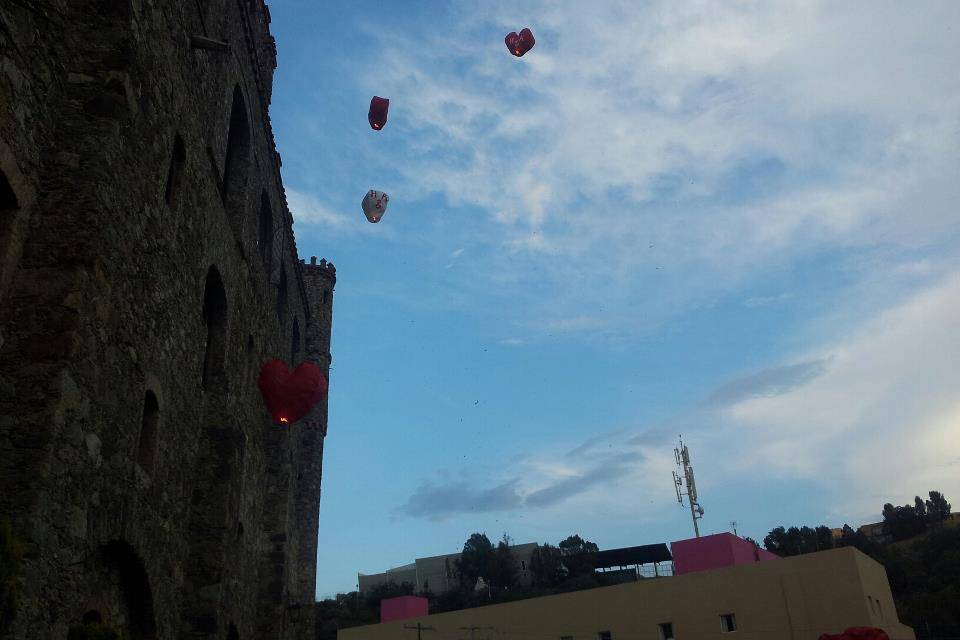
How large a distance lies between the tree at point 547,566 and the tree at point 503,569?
71.8 inches

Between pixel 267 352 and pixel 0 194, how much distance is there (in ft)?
32.7

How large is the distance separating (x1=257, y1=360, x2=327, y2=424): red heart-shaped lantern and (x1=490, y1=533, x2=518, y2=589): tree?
56.8 meters

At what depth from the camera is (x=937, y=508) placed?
264ft

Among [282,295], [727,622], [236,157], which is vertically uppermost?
[282,295]

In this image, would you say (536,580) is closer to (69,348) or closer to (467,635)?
(467,635)

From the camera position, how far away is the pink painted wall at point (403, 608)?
41.8 metres

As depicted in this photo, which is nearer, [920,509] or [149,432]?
[149,432]

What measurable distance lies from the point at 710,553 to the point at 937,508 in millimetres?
60822

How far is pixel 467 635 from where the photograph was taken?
3681 centimetres

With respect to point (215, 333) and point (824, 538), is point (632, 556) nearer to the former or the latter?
point (824, 538)

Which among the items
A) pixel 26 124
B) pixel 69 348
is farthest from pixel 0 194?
pixel 69 348

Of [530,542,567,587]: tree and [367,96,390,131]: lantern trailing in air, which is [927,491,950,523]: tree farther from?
[367,96,390,131]: lantern trailing in air

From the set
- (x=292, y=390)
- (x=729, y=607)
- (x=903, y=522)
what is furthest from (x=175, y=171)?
(x=903, y=522)

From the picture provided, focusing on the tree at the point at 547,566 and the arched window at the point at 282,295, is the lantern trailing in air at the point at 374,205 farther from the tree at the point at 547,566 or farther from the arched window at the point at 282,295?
the tree at the point at 547,566
